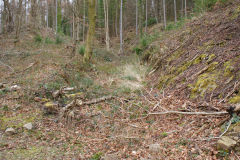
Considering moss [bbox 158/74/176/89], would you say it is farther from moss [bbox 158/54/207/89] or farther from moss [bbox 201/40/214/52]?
moss [bbox 201/40/214/52]

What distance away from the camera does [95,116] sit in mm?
6047

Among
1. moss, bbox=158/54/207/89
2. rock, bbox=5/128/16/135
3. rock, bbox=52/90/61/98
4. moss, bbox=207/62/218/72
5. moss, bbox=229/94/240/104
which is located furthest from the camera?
moss, bbox=158/54/207/89

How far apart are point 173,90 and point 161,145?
121 inches

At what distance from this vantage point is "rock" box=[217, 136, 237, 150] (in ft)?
9.61

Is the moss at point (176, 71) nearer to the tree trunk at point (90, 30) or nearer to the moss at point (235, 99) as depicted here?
the moss at point (235, 99)

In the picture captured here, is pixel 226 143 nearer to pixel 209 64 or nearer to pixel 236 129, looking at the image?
pixel 236 129

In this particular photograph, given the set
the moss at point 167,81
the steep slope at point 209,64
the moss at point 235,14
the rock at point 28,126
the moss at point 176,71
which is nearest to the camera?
the steep slope at point 209,64

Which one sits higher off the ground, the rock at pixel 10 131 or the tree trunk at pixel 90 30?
the tree trunk at pixel 90 30

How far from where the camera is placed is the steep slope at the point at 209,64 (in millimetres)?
4785

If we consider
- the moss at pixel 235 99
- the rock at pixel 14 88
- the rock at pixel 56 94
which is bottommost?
the rock at pixel 56 94

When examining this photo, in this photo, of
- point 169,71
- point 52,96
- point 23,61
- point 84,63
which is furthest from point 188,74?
point 23,61

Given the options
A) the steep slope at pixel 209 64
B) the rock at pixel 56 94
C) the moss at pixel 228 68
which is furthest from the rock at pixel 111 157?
the rock at pixel 56 94

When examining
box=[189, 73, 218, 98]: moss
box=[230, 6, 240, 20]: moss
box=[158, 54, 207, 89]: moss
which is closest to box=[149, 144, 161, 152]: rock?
box=[189, 73, 218, 98]: moss

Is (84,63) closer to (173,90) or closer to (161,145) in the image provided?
(173,90)
